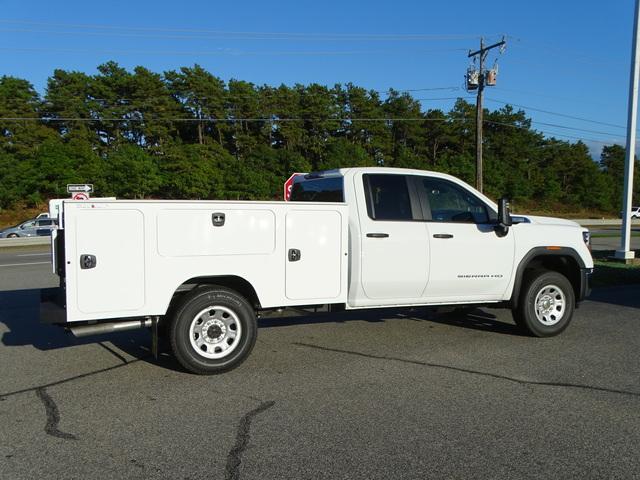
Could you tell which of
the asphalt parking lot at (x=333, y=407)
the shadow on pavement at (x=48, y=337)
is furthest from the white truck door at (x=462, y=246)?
the shadow on pavement at (x=48, y=337)

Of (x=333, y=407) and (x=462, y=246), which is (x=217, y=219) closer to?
(x=333, y=407)

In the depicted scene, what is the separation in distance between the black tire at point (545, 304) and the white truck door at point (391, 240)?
1.48 meters

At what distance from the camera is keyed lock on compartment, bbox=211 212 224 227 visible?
17.9 feet

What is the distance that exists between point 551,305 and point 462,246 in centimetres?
157

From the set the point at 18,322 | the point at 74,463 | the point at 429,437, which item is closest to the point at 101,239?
the point at 74,463

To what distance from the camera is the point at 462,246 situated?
6766 mm

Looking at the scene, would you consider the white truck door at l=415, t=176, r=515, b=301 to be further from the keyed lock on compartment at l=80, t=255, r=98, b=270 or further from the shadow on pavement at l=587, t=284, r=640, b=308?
the shadow on pavement at l=587, t=284, r=640, b=308

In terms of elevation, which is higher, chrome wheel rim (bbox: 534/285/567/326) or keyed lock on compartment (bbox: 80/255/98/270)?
keyed lock on compartment (bbox: 80/255/98/270)

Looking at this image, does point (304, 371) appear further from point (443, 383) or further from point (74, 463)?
point (74, 463)

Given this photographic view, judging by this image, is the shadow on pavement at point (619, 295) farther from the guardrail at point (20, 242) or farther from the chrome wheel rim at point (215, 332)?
the guardrail at point (20, 242)

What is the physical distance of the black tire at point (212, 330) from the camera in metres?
5.46

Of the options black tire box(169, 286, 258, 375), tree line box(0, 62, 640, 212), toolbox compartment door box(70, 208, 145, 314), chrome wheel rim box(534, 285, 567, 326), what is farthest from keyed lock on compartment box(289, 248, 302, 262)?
tree line box(0, 62, 640, 212)

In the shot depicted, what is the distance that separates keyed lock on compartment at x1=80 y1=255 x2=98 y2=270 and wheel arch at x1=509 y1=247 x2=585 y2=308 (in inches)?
191

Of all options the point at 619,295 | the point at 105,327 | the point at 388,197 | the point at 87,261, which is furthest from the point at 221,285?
the point at 619,295
